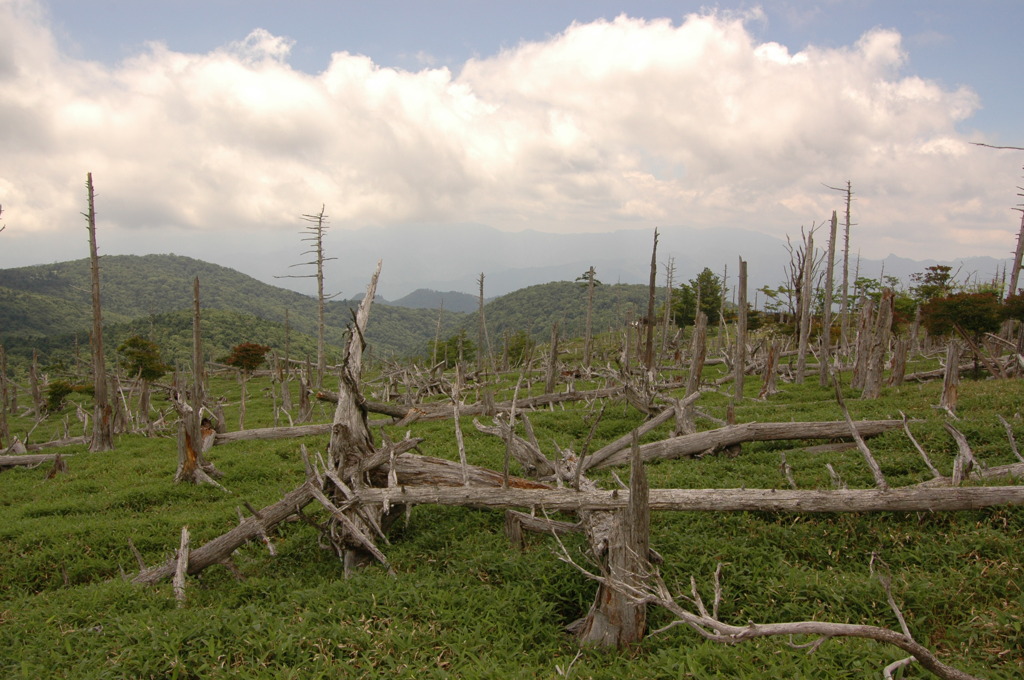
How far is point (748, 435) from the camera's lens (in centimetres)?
1120

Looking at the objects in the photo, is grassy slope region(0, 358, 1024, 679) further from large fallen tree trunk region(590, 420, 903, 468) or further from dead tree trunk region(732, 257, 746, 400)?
dead tree trunk region(732, 257, 746, 400)

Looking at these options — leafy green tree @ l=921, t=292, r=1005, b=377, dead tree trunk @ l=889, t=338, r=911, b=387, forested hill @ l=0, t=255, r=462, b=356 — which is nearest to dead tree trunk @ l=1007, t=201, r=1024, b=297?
leafy green tree @ l=921, t=292, r=1005, b=377

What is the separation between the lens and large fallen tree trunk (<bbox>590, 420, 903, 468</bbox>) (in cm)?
1102

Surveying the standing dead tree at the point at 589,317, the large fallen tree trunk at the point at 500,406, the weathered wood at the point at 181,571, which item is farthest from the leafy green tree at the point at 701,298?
the weathered wood at the point at 181,571

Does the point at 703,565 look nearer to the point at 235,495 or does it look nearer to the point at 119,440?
the point at 235,495

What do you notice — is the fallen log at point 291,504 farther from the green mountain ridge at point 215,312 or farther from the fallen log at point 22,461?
the green mountain ridge at point 215,312

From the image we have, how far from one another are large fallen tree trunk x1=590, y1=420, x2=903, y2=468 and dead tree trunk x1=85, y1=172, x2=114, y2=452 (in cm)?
1752

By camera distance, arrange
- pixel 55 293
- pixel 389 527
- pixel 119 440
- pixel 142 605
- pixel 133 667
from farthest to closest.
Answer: pixel 55 293 → pixel 119 440 → pixel 389 527 → pixel 142 605 → pixel 133 667

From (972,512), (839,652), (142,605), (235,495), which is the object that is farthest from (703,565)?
(235,495)

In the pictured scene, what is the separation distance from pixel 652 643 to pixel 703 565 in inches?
53.2

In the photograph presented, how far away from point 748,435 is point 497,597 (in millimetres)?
7002

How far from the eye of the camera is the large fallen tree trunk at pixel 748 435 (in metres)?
11.0

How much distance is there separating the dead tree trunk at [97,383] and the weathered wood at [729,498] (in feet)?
51.9

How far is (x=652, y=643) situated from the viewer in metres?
5.55
